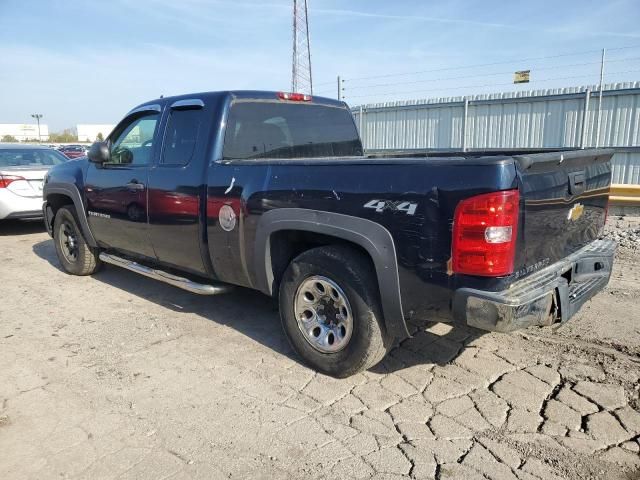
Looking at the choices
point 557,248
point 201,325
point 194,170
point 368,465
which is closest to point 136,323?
point 201,325

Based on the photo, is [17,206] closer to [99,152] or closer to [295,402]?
[99,152]

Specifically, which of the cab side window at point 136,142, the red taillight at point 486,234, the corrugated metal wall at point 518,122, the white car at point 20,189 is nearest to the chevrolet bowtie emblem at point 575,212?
the red taillight at point 486,234

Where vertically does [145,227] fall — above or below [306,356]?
above

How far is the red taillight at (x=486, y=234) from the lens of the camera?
2.60m

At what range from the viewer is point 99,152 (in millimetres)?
5016

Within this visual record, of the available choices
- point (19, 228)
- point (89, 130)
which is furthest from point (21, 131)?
point (19, 228)

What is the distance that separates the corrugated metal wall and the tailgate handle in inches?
397

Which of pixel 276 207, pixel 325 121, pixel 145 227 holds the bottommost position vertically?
pixel 145 227

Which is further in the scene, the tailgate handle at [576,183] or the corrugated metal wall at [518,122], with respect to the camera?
the corrugated metal wall at [518,122]

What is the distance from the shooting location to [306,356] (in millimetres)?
3592

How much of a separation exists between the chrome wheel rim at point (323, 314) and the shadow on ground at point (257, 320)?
0.37 meters

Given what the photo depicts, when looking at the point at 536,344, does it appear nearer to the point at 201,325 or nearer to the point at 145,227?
the point at 201,325

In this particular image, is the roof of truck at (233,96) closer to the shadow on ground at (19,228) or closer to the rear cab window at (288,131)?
the rear cab window at (288,131)

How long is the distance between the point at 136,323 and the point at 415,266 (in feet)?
9.32
